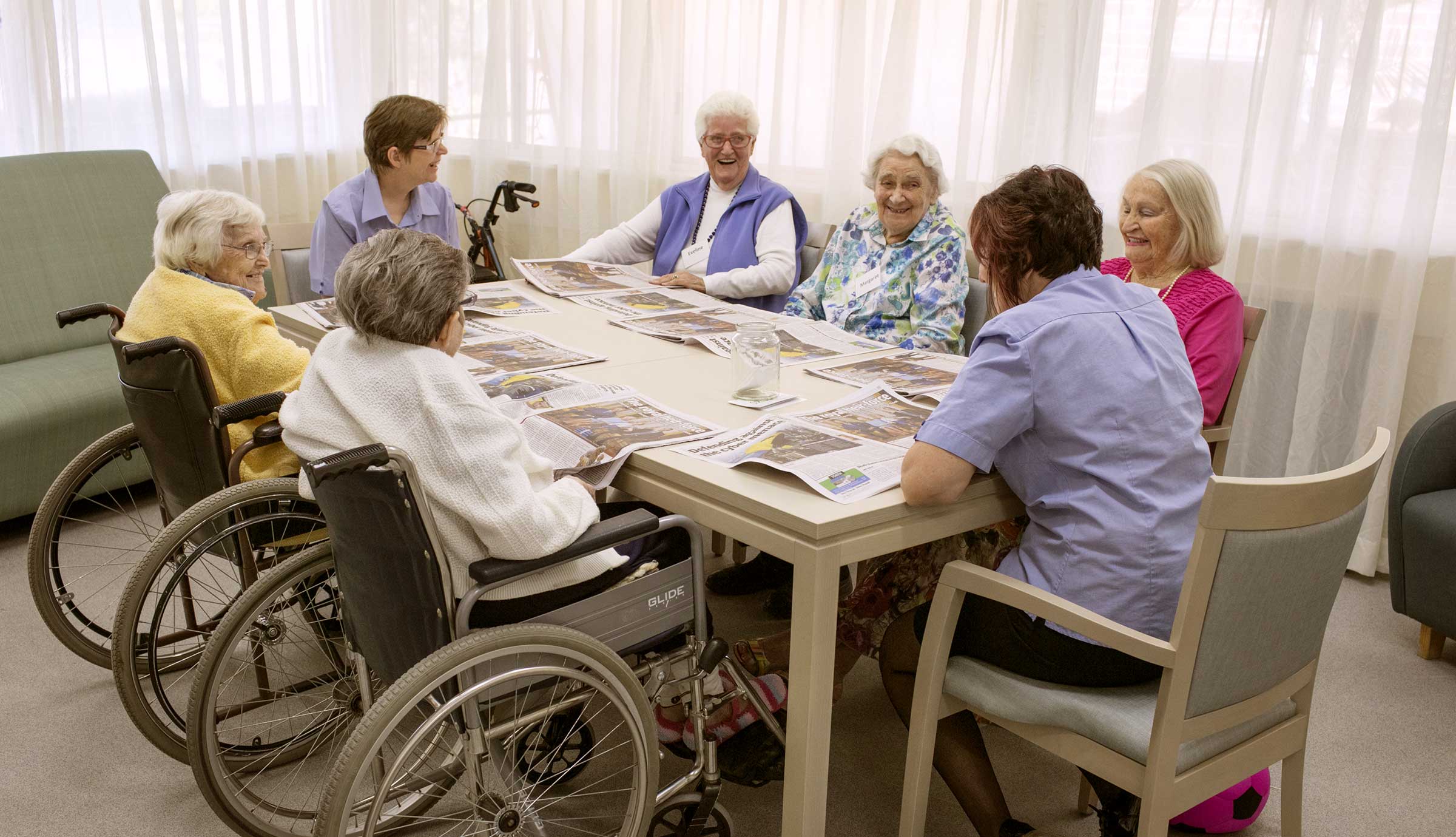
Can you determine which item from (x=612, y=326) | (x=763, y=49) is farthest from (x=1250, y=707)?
(x=763, y=49)

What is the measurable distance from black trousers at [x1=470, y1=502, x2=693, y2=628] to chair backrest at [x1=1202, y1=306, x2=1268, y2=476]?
122 centimetres

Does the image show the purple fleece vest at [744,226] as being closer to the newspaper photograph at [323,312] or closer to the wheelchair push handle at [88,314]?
the newspaper photograph at [323,312]

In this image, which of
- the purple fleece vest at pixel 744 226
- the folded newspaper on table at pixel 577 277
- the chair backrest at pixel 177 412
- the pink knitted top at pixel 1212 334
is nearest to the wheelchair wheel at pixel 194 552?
the chair backrest at pixel 177 412

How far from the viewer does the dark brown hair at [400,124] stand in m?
3.12

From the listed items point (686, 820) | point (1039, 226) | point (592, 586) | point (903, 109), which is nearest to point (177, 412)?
point (592, 586)

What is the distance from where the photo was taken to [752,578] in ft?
9.67

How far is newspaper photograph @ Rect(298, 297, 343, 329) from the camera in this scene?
262 cm

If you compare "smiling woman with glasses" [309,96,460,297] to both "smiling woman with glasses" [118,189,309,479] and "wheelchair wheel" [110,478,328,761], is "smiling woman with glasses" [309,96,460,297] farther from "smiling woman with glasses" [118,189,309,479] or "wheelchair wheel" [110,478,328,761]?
"wheelchair wheel" [110,478,328,761]

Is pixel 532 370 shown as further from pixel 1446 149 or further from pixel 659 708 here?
pixel 1446 149

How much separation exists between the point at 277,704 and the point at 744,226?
1.79 metres

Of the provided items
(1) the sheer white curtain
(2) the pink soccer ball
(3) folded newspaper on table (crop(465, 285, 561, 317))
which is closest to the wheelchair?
(2) the pink soccer ball

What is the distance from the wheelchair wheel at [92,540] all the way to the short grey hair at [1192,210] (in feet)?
7.08

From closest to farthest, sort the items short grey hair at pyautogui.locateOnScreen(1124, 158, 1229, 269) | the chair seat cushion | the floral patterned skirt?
1. the chair seat cushion
2. the floral patterned skirt
3. short grey hair at pyautogui.locateOnScreen(1124, 158, 1229, 269)

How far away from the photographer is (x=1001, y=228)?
1735 mm
